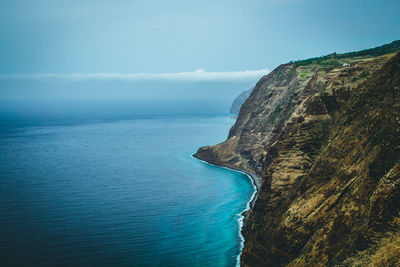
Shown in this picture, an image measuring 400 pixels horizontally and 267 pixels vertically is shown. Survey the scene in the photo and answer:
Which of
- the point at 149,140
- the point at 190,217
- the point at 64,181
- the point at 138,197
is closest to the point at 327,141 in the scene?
the point at 190,217

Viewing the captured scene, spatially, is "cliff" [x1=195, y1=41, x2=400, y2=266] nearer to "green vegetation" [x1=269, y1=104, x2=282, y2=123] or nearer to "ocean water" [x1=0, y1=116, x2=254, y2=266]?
"ocean water" [x1=0, y1=116, x2=254, y2=266]

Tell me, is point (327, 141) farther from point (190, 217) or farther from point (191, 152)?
point (191, 152)

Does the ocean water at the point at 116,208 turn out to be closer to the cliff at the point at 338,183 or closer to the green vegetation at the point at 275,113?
the cliff at the point at 338,183

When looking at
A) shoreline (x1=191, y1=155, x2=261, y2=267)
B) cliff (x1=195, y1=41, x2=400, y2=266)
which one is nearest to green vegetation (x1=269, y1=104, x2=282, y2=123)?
shoreline (x1=191, y1=155, x2=261, y2=267)

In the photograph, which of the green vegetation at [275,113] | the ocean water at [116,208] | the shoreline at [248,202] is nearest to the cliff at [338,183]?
the shoreline at [248,202]

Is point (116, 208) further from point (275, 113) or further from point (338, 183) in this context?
point (275, 113)

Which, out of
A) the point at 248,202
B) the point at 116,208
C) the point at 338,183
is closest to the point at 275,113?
the point at 248,202
